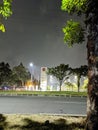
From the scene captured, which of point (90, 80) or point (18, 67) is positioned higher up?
point (18, 67)

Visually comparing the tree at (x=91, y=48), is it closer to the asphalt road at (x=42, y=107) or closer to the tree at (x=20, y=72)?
the asphalt road at (x=42, y=107)

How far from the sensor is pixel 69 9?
33.2 ft

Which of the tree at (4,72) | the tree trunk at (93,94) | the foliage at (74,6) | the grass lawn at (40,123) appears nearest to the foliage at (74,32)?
the foliage at (74,6)

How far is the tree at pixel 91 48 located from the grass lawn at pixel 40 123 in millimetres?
1292

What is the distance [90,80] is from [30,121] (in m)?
3.08

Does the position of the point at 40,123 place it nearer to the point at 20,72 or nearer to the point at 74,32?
the point at 74,32

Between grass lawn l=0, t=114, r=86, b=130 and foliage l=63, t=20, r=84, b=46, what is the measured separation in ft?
9.50

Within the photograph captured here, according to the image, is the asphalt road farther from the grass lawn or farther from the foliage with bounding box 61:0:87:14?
the foliage with bounding box 61:0:87:14

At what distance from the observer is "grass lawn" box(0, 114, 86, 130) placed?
32.3ft

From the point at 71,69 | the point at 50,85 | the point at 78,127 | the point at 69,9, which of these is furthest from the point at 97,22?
the point at 50,85

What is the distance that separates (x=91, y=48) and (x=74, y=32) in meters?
1.76

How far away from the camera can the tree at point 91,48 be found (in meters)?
8.56

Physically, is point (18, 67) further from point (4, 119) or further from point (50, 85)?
point (4, 119)

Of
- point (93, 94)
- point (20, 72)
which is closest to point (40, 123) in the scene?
point (93, 94)
